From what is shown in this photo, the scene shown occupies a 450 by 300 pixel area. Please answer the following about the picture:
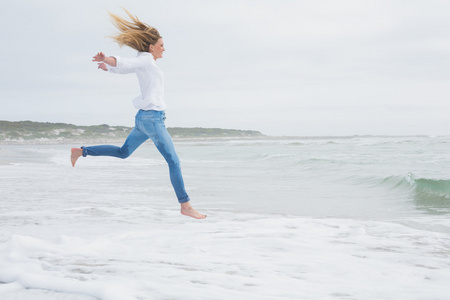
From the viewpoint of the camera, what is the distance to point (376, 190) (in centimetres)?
940

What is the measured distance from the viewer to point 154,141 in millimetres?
4727

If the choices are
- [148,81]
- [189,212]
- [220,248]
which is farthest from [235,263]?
[148,81]

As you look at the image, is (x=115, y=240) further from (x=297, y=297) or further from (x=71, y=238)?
(x=297, y=297)

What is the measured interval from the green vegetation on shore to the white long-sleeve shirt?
2778 inches

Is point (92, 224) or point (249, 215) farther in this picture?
point (249, 215)

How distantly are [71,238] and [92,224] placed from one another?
1.00 meters

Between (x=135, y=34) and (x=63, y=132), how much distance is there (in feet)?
286

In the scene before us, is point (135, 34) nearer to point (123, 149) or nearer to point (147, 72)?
point (147, 72)

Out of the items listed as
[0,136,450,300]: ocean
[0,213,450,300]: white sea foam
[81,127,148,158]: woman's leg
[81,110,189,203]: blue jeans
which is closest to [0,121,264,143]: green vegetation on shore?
[0,136,450,300]: ocean

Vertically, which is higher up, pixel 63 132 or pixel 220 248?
pixel 63 132

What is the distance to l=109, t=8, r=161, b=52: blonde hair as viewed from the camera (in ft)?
15.4

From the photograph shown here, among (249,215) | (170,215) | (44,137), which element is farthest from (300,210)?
(44,137)

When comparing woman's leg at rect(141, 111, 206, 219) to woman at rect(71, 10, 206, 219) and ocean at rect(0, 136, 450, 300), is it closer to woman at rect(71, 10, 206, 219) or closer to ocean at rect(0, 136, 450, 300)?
woman at rect(71, 10, 206, 219)

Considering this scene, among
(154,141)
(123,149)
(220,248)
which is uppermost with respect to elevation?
(154,141)
